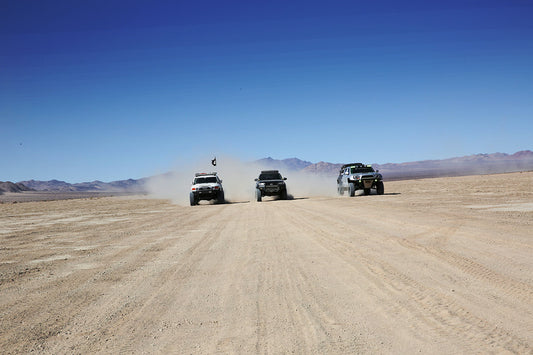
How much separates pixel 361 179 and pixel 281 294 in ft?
71.5

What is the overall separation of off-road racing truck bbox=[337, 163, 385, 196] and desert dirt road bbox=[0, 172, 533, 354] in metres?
16.3

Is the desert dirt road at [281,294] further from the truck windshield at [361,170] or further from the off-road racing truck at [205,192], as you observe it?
the truck windshield at [361,170]

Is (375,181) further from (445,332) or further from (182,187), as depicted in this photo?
(182,187)

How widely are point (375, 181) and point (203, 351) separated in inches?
946

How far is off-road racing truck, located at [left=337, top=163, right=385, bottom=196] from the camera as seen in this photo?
85.8 feet

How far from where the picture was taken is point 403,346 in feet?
11.5

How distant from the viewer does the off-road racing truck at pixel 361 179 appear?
85.8 feet

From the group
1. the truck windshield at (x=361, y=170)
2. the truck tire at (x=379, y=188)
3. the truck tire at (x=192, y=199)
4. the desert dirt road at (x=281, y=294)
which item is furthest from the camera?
the truck windshield at (x=361, y=170)

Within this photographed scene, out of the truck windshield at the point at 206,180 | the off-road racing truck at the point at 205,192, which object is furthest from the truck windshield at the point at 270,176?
the off-road racing truck at the point at 205,192

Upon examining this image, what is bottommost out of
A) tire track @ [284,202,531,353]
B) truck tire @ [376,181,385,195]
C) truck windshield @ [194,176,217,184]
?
tire track @ [284,202,531,353]

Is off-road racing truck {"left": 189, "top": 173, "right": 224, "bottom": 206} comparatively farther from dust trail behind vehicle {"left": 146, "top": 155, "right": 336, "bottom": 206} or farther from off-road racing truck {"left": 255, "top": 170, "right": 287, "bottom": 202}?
dust trail behind vehicle {"left": 146, "top": 155, "right": 336, "bottom": 206}

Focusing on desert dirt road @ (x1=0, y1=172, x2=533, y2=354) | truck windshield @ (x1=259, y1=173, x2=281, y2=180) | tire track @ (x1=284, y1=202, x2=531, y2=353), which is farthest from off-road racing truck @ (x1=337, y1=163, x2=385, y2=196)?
tire track @ (x1=284, y1=202, x2=531, y2=353)

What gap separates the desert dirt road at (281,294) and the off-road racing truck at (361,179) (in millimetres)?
16336

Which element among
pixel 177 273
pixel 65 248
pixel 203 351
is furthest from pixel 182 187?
pixel 203 351
